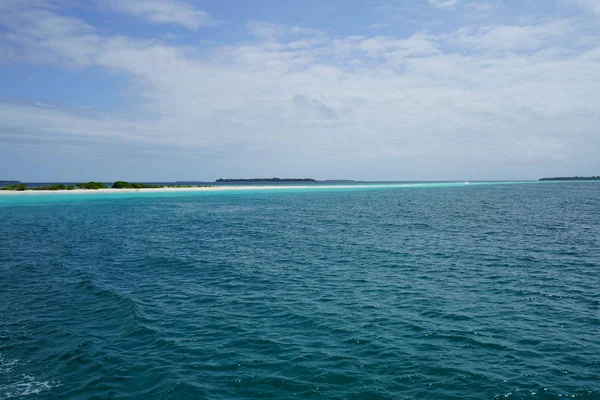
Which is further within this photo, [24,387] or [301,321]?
[301,321]

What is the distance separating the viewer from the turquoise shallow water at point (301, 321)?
503 inches

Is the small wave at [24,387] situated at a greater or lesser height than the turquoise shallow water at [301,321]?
lesser

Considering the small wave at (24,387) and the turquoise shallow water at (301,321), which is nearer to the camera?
the small wave at (24,387)

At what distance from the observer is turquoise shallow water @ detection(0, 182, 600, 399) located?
12781 mm

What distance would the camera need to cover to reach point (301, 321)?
18094 mm

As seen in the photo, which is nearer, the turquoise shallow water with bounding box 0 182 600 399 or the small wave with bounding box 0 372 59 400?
the small wave with bounding box 0 372 59 400

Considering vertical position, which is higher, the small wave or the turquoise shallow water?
the turquoise shallow water

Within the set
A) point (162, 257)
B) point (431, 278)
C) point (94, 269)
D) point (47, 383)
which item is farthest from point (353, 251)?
point (47, 383)

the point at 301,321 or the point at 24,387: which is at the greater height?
the point at 301,321

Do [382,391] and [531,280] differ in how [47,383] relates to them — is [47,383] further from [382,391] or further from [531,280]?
[531,280]

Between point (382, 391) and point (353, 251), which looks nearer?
point (382, 391)

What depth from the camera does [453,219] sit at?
198ft

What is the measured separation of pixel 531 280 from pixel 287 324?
17326 mm

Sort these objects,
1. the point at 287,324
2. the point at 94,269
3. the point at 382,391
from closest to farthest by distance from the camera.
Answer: the point at 382,391 → the point at 287,324 → the point at 94,269
